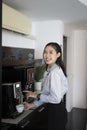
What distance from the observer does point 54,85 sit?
224 cm

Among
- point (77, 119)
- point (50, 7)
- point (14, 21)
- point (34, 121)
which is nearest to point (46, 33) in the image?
point (50, 7)

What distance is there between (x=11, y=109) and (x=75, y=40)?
13.6ft

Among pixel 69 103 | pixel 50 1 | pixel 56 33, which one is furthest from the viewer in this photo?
pixel 69 103

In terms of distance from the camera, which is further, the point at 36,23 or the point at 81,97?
the point at 81,97

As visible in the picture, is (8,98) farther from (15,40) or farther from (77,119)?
(77,119)

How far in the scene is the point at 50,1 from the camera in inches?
113

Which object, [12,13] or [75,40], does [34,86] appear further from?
[75,40]

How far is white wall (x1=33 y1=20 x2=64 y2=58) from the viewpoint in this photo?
4375 millimetres

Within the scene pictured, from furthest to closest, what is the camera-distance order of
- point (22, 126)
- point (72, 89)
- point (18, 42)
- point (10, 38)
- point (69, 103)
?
point (72, 89), point (69, 103), point (18, 42), point (10, 38), point (22, 126)

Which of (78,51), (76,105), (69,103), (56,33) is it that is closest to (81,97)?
(76,105)

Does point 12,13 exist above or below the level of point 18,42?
above

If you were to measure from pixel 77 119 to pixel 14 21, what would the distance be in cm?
297

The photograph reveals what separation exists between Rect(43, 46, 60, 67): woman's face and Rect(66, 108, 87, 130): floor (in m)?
2.43


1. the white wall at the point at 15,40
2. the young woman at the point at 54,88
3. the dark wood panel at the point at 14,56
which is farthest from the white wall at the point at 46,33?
the young woman at the point at 54,88
